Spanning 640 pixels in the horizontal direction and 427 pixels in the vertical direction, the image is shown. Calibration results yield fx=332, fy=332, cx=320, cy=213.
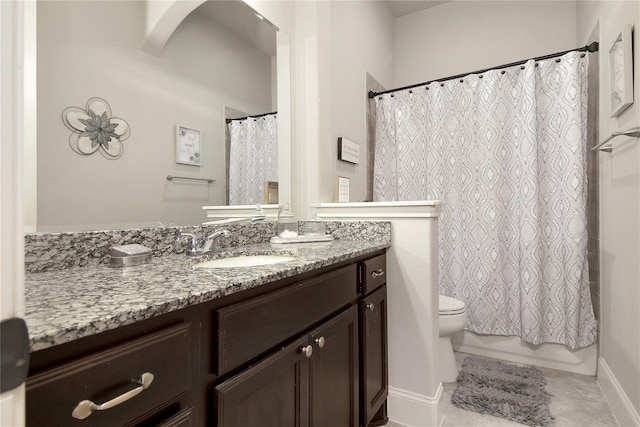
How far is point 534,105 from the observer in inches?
82.7

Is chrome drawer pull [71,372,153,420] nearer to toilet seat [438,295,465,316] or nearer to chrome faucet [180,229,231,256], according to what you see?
chrome faucet [180,229,231,256]

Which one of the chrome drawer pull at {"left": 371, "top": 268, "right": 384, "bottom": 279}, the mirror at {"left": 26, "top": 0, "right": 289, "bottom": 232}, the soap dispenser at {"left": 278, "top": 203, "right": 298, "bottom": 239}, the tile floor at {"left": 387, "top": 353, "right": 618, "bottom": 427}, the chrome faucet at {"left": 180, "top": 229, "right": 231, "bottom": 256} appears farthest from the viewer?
the soap dispenser at {"left": 278, "top": 203, "right": 298, "bottom": 239}

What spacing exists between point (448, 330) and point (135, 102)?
193 centimetres

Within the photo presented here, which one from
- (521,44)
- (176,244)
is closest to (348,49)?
(521,44)

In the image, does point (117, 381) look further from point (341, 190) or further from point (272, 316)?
point (341, 190)

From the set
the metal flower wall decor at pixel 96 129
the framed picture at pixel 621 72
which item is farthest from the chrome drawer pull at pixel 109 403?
the framed picture at pixel 621 72

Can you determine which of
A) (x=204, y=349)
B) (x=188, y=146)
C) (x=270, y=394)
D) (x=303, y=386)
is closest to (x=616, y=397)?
(x=303, y=386)

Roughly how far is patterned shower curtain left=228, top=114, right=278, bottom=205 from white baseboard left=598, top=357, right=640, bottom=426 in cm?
194

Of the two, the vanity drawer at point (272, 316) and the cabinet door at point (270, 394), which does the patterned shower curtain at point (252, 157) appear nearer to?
the vanity drawer at point (272, 316)

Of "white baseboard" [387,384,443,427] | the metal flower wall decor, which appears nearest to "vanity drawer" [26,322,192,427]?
the metal flower wall decor

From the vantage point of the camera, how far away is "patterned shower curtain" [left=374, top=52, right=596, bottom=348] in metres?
2.02

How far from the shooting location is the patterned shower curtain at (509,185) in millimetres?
2018

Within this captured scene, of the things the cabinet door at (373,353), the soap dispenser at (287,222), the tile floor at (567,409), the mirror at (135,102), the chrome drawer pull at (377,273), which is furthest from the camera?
the soap dispenser at (287,222)

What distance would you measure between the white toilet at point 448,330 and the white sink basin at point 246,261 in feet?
3.71
